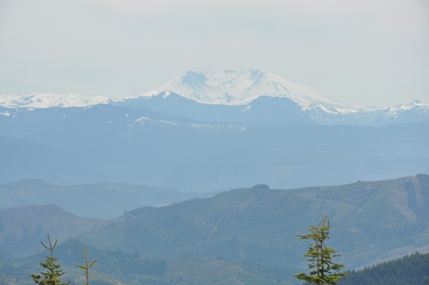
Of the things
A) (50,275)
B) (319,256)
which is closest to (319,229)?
(319,256)

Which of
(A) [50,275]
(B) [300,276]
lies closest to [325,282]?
(B) [300,276]

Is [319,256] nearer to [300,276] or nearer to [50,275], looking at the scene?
[300,276]

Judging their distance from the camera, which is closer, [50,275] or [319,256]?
[319,256]

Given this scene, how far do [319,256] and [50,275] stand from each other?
59.6 ft

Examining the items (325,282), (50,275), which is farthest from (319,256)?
(50,275)

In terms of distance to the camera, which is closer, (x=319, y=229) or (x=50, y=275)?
(x=319, y=229)

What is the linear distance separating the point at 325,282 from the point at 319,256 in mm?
1518

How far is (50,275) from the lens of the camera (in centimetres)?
5481

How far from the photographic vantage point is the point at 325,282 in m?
47.9

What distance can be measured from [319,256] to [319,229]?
5.37 ft

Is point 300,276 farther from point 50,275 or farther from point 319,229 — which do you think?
point 50,275

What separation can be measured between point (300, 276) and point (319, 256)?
1595 mm

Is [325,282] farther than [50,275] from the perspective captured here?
No

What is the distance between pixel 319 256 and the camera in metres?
48.0
